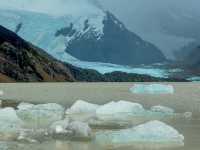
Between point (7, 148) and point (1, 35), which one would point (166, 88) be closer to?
point (7, 148)

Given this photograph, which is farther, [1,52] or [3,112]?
[1,52]

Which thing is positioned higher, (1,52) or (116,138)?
(1,52)

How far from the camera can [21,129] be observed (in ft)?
61.6

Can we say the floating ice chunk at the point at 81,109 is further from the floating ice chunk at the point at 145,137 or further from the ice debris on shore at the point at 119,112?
the floating ice chunk at the point at 145,137

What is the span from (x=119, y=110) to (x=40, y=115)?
4.67m

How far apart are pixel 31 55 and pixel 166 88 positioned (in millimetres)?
99809

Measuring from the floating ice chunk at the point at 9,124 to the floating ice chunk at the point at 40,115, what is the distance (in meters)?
0.77

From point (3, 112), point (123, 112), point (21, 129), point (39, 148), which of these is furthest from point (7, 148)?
point (123, 112)

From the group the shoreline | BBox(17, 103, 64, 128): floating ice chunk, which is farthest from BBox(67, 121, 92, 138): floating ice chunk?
the shoreline

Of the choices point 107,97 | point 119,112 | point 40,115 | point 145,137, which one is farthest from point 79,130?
point 107,97

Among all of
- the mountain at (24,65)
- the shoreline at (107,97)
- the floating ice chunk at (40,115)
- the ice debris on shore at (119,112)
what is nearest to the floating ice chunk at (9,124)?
the floating ice chunk at (40,115)

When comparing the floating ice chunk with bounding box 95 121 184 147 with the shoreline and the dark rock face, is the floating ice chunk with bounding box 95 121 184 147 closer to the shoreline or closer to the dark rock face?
the shoreline

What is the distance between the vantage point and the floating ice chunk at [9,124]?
17711 millimetres

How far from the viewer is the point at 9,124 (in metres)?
19.2
